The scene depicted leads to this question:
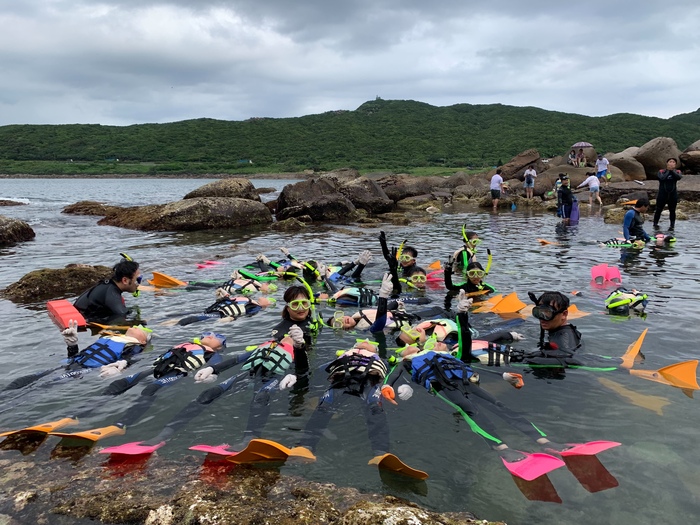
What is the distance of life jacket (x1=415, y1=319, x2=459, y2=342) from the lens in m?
8.16

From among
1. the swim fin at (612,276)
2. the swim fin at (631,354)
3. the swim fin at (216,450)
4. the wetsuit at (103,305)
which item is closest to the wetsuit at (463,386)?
the swim fin at (631,354)

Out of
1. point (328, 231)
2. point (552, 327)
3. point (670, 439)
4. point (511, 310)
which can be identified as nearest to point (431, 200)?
point (328, 231)

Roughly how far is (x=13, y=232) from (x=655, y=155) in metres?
42.6

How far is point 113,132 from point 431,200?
395 feet

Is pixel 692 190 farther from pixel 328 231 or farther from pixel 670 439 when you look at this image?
pixel 670 439

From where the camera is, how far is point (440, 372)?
6355mm

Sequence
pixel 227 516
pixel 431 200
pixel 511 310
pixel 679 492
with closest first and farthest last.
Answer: pixel 227 516 → pixel 679 492 → pixel 511 310 → pixel 431 200

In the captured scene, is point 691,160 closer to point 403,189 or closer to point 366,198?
point 403,189

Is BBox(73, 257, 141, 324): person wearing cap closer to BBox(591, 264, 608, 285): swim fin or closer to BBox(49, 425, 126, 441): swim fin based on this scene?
BBox(49, 425, 126, 441): swim fin

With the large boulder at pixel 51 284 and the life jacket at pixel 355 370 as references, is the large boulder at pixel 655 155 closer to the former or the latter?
the life jacket at pixel 355 370

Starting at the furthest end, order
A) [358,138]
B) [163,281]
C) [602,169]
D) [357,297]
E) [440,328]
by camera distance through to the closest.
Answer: [358,138]
[602,169]
[163,281]
[357,297]
[440,328]

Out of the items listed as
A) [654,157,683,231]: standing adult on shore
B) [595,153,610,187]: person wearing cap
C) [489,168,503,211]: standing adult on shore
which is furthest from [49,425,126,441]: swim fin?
[595,153,610,187]: person wearing cap

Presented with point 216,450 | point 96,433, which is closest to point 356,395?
point 216,450

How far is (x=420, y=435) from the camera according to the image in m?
5.31
